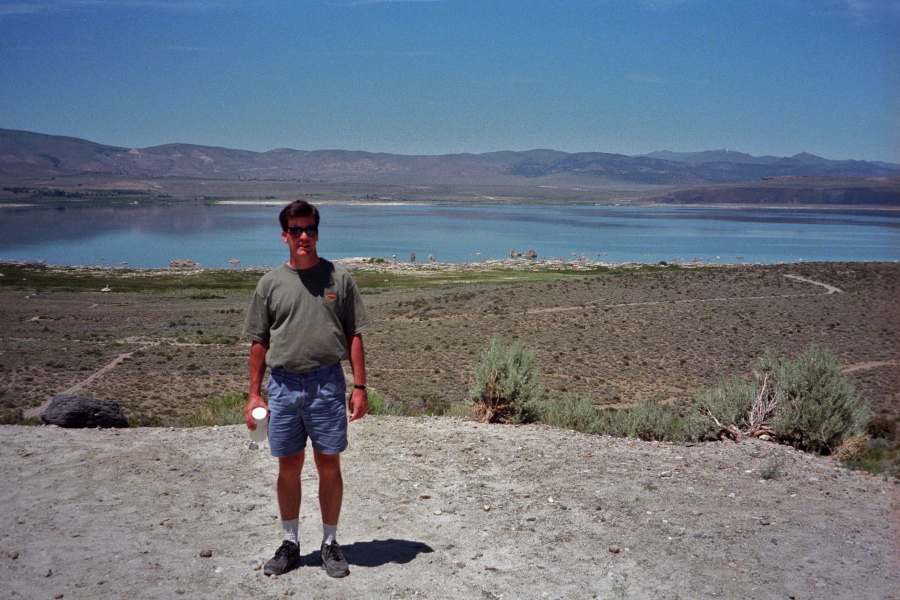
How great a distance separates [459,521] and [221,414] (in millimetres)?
4519

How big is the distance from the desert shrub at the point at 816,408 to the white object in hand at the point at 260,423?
206 inches

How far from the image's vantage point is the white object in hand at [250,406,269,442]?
12.6 ft

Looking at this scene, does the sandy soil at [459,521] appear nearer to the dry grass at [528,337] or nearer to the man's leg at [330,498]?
the man's leg at [330,498]

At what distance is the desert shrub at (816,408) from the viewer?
6.88 metres

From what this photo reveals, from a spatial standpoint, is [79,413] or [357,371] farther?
[79,413]

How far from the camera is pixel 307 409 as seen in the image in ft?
12.3

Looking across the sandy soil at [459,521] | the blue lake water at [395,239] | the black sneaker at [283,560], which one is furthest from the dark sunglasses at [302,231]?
the blue lake water at [395,239]

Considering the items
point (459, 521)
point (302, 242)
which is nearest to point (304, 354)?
point (302, 242)

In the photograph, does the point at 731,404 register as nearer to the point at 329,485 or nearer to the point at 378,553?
the point at 378,553

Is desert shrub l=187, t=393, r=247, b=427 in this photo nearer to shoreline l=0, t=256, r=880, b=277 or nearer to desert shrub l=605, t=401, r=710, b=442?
desert shrub l=605, t=401, r=710, b=442

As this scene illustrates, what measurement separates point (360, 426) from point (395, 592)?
11.7 ft

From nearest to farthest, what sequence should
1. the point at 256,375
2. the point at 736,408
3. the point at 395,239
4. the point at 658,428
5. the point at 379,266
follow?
the point at 256,375 → the point at 736,408 → the point at 658,428 → the point at 379,266 → the point at 395,239

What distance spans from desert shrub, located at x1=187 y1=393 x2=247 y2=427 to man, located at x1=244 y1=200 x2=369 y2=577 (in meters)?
4.21

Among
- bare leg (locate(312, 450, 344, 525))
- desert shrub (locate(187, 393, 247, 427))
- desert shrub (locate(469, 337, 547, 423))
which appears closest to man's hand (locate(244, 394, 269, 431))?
bare leg (locate(312, 450, 344, 525))
